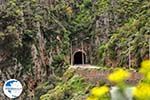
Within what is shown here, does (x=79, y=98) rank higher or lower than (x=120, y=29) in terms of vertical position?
lower

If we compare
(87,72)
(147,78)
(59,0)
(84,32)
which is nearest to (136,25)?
(87,72)

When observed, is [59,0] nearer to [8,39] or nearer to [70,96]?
[8,39]

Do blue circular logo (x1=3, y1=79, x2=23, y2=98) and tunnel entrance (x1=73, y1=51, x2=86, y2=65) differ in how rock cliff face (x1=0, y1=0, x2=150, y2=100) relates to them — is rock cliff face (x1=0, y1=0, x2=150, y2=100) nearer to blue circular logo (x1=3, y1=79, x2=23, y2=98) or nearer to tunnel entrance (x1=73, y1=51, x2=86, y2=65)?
tunnel entrance (x1=73, y1=51, x2=86, y2=65)

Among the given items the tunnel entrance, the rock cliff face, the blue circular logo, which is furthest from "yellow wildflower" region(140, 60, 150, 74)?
the tunnel entrance

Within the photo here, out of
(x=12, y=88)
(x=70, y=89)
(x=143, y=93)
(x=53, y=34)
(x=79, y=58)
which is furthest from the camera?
(x=79, y=58)

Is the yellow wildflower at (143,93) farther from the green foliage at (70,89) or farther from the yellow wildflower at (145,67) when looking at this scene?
the green foliage at (70,89)

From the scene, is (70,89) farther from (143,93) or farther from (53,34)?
(143,93)

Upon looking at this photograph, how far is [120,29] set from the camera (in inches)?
718

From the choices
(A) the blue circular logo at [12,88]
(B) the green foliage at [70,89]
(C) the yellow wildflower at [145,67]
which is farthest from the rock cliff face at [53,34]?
(C) the yellow wildflower at [145,67]

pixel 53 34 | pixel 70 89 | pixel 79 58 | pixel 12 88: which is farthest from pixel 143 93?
pixel 79 58

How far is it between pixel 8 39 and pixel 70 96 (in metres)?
6.78

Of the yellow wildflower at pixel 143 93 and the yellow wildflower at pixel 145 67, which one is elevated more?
the yellow wildflower at pixel 145 67

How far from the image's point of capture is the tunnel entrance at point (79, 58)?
2146 centimetres

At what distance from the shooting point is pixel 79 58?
22.2m
